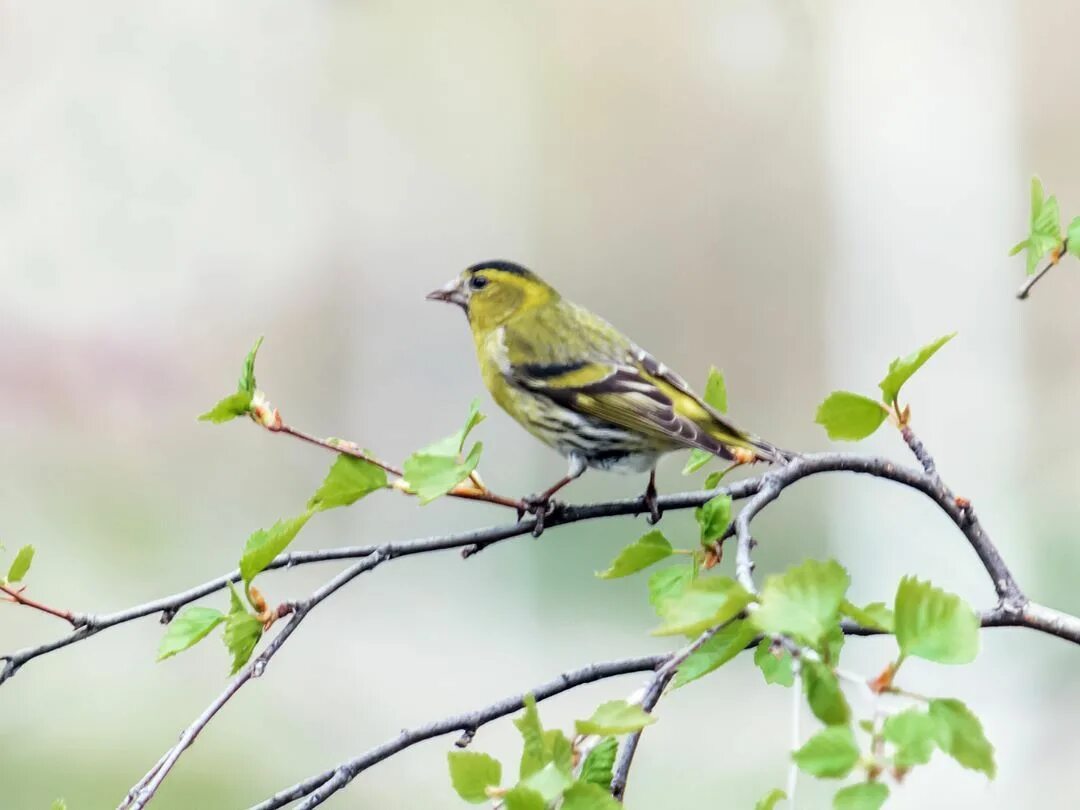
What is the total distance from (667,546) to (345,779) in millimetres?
118

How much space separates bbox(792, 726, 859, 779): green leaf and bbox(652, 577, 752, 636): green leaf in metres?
0.03

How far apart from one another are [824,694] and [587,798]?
0.05 metres

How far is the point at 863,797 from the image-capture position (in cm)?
25

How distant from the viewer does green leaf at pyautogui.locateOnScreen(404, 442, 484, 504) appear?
37cm

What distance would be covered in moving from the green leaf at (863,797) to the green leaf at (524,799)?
0.06 meters

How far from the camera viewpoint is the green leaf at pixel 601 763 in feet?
0.94

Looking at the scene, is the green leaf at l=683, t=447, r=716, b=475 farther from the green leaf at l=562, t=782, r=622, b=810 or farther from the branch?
the green leaf at l=562, t=782, r=622, b=810

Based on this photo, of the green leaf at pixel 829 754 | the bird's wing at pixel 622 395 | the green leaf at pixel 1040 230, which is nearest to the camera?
the green leaf at pixel 829 754

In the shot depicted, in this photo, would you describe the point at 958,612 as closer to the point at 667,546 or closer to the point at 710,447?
the point at 667,546

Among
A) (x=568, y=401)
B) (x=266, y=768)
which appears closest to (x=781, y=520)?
(x=266, y=768)

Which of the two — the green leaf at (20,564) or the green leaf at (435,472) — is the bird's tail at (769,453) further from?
the green leaf at (20,564)

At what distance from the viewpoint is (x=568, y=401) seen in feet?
2.68

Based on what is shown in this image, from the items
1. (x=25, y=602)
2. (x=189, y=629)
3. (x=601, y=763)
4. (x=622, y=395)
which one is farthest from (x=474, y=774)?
(x=622, y=395)

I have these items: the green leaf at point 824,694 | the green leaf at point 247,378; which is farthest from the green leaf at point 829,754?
the green leaf at point 247,378
